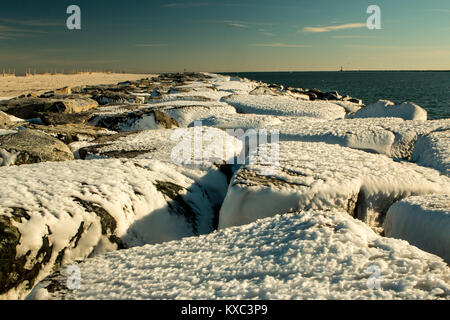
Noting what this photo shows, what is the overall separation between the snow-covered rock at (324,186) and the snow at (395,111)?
11.1 feet

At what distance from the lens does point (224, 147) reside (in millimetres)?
3818

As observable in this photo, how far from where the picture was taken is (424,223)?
2105 millimetres

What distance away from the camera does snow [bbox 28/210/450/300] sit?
4.67 ft

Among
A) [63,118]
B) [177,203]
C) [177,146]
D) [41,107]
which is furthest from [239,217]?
[41,107]

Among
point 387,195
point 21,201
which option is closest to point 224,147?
point 387,195

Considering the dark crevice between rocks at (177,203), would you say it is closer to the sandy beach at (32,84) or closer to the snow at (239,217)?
the snow at (239,217)

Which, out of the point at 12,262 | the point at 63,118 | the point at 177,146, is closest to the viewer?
the point at 12,262

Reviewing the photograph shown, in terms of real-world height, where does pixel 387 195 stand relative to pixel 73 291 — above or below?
above

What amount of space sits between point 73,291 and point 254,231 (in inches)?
36.5

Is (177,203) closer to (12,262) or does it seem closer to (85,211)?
(85,211)

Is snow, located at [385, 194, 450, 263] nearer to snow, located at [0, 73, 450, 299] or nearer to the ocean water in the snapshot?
snow, located at [0, 73, 450, 299]

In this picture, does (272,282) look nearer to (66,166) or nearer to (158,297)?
(158,297)

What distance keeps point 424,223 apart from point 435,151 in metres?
1.68

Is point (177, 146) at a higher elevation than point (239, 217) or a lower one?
higher
